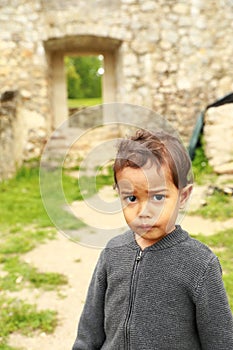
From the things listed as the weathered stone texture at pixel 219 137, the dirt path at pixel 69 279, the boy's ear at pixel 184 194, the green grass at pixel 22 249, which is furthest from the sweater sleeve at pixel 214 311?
the weathered stone texture at pixel 219 137

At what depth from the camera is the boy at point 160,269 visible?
0.95 m

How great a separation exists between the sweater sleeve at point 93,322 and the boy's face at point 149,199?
0.24 m

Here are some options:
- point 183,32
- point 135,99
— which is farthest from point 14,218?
point 183,32

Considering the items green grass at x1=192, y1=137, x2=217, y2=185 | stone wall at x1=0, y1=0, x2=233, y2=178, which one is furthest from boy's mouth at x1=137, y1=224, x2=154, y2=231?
stone wall at x1=0, y1=0, x2=233, y2=178

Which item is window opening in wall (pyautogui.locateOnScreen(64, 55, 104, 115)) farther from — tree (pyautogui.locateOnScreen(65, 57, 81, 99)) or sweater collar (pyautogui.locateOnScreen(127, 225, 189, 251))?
sweater collar (pyautogui.locateOnScreen(127, 225, 189, 251))

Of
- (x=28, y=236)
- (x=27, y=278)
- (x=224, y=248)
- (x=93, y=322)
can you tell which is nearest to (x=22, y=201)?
(x=28, y=236)

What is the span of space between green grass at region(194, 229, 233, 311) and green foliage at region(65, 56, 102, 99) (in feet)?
73.1

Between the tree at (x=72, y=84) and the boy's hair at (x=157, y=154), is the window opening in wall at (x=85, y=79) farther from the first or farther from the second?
the boy's hair at (x=157, y=154)

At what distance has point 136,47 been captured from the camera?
6.40 meters

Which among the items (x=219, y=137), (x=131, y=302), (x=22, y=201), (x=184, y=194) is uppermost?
(x=184, y=194)

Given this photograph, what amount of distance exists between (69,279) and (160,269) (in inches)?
78.5

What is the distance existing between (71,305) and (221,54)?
520cm

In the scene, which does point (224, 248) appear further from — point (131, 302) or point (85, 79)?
point (85, 79)

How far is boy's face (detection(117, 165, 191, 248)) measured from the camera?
37.3 inches
